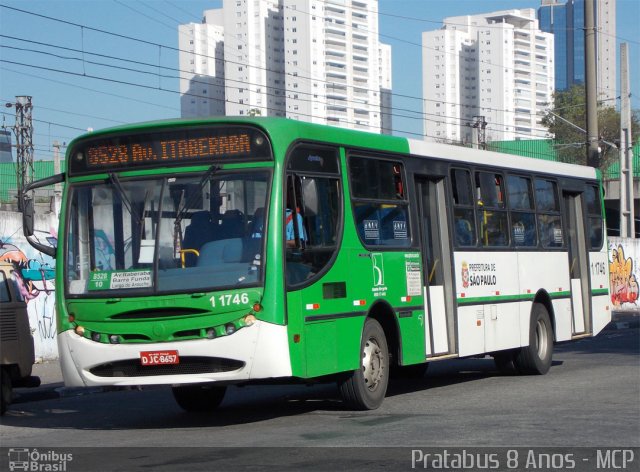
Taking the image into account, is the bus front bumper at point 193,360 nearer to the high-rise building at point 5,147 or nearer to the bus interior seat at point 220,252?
the bus interior seat at point 220,252

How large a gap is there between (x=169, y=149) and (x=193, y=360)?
6.88 feet

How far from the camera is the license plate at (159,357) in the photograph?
34.5ft

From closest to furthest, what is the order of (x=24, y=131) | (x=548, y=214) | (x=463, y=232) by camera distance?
1. (x=463, y=232)
2. (x=548, y=214)
3. (x=24, y=131)

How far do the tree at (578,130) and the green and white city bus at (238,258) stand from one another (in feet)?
210

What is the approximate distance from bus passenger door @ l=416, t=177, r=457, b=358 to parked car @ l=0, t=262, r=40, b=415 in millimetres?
5009

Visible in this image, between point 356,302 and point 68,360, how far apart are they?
9.75ft

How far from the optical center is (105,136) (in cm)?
1139

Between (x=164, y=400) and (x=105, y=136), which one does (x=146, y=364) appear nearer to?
(x=105, y=136)

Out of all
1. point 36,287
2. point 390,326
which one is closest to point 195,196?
point 390,326

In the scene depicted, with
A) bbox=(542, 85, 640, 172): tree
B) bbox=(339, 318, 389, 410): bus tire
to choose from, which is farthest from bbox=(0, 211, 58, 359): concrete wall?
bbox=(542, 85, 640, 172): tree

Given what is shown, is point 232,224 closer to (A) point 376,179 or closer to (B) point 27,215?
(B) point 27,215

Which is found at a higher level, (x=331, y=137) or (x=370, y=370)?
(x=331, y=137)

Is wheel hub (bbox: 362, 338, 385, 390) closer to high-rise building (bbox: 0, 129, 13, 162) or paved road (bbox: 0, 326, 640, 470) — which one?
paved road (bbox: 0, 326, 640, 470)

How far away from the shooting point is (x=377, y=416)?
37.7ft
